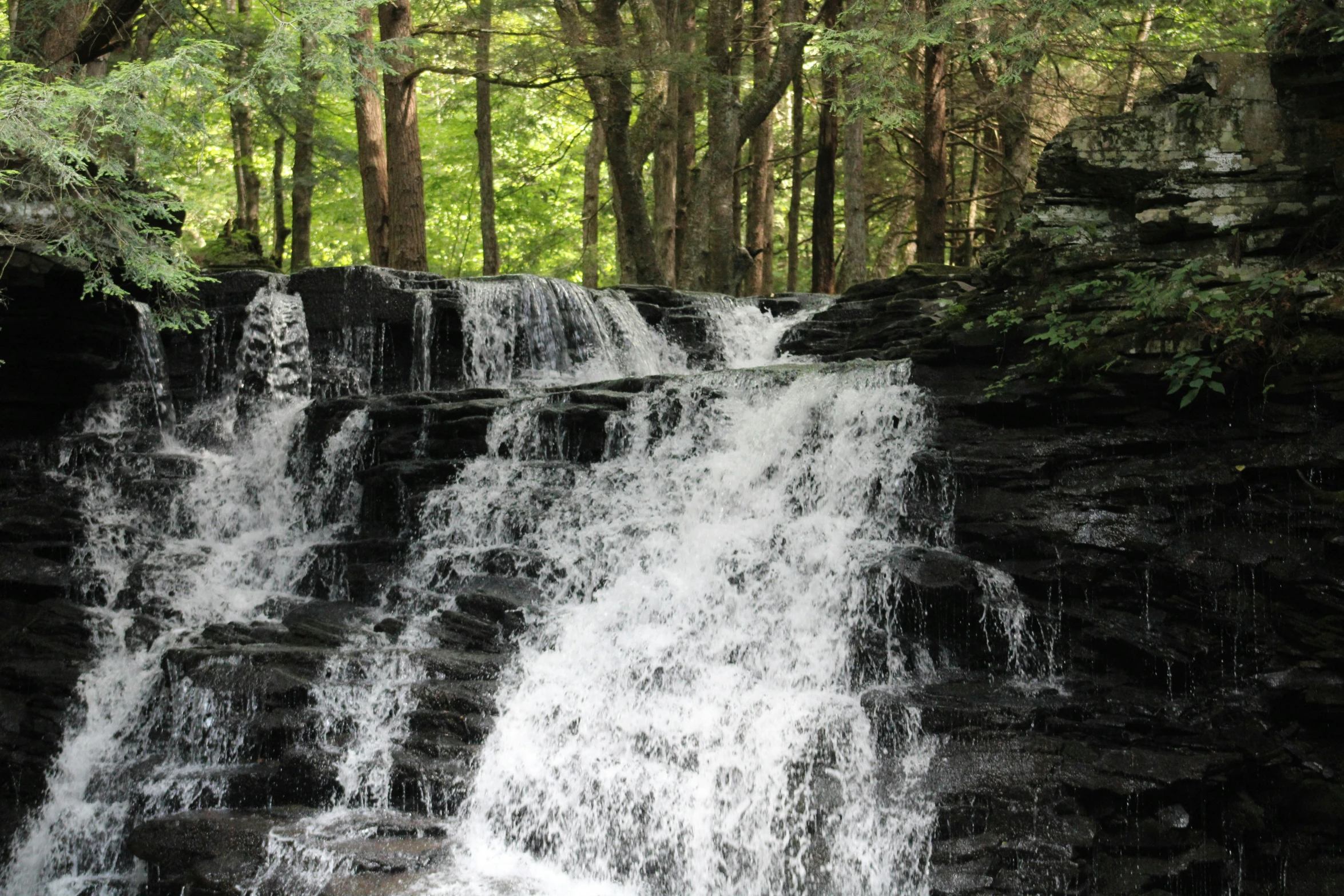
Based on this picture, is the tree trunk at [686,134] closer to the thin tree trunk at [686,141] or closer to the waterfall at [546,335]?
the thin tree trunk at [686,141]

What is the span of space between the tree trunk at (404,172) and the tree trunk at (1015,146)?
816cm

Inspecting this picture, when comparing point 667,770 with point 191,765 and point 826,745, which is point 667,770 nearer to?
point 826,745

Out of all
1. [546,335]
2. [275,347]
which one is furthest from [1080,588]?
[275,347]

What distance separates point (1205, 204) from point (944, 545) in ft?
11.5

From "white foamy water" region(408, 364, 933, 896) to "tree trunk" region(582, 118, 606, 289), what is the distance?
8.87 meters

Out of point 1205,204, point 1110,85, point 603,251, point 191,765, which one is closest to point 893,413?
point 1205,204

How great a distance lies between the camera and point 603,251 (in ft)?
89.3

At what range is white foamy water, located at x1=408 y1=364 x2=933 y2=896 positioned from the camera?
21.2 ft

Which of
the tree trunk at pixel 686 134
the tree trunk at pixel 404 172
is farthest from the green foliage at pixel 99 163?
the tree trunk at pixel 686 134

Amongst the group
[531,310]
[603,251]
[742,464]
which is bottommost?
[742,464]

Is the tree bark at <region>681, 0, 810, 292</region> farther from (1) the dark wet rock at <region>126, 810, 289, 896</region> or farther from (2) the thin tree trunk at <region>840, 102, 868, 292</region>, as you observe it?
(1) the dark wet rock at <region>126, 810, 289, 896</region>

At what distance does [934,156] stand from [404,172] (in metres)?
7.49

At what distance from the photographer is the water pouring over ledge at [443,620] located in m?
6.66

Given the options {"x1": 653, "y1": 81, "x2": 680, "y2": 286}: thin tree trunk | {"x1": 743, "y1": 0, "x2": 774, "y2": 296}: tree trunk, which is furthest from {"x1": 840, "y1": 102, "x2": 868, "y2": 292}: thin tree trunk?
{"x1": 653, "y1": 81, "x2": 680, "y2": 286}: thin tree trunk
